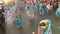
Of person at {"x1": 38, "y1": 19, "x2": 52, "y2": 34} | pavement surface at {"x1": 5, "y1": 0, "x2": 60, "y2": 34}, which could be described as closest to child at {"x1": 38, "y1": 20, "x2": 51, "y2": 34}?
person at {"x1": 38, "y1": 19, "x2": 52, "y2": 34}

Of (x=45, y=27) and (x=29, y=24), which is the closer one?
(x=45, y=27)

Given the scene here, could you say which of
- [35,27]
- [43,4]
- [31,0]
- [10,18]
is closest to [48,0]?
[43,4]

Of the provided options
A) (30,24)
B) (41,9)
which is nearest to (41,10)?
(41,9)

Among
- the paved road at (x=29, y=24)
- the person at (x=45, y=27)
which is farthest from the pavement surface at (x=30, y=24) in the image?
the person at (x=45, y=27)

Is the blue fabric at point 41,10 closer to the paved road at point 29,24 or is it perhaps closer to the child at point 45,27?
the paved road at point 29,24

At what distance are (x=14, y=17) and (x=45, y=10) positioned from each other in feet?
1.13

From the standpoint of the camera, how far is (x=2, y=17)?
1938 millimetres

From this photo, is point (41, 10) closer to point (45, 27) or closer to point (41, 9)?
point (41, 9)

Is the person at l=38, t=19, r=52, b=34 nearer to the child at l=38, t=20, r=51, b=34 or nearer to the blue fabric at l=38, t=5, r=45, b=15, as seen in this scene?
the child at l=38, t=20, r=51, b=34

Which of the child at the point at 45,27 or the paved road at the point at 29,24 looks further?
the paved road at the point at 29,24

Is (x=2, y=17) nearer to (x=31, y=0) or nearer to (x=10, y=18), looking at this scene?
(x=10, y=18)

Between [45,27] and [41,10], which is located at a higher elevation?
[41,10]

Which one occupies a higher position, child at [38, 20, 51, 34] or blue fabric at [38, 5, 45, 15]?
blue fabric at [38, 5, 45, 15]

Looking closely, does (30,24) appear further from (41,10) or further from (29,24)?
(41,10)
